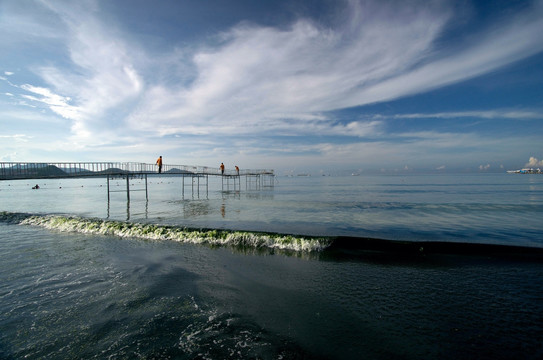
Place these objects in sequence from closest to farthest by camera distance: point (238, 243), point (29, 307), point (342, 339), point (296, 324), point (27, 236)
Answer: point (342, 339) → point (296, 324) → point (29, 307) → point (238, 243) → point (27, 236)

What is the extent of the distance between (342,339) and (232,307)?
2517 mm

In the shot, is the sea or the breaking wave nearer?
the sea

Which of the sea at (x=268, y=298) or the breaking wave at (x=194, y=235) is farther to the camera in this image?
the breaking wave at (x=194, y=235)

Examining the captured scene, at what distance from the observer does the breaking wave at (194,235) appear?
450 inches

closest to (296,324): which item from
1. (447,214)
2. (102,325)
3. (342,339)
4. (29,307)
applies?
(342,339)

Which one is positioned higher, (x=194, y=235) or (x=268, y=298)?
(x=194, y=235)

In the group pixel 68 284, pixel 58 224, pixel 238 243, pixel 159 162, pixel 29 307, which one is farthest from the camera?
pixel 159 162

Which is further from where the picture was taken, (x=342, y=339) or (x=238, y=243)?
(x=238, y=243)

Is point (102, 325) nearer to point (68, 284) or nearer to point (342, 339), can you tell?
point (68, 284)

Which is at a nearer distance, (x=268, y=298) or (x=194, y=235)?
→ (x=268, y=298)

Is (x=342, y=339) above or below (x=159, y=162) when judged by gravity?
below

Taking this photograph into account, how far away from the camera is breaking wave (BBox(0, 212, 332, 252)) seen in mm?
11422

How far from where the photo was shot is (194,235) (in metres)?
12.9

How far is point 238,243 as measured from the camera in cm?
1205
